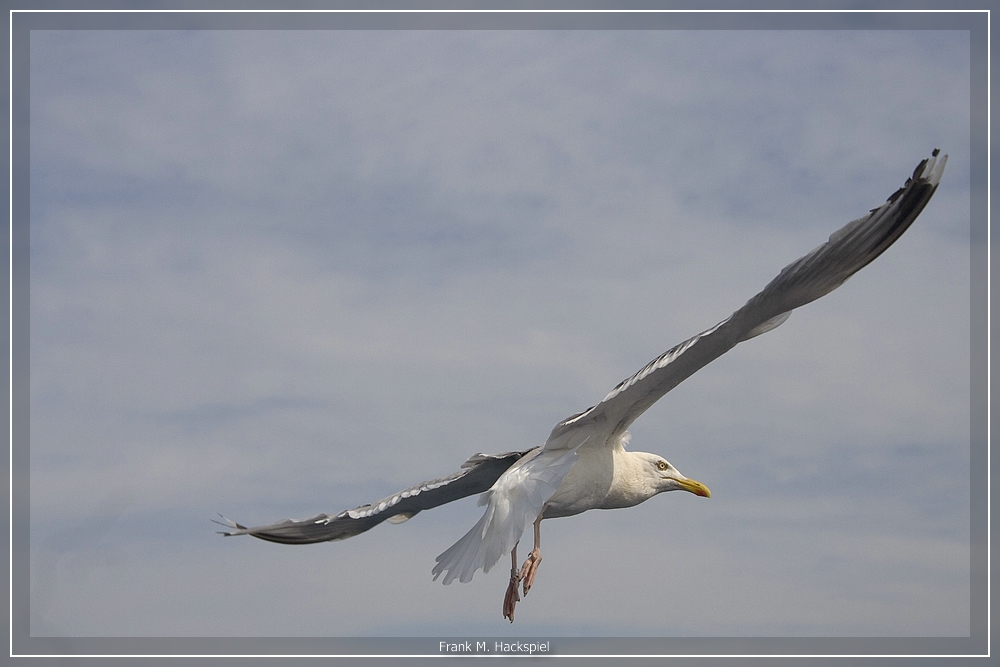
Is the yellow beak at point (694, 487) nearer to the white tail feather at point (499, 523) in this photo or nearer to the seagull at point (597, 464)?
the seagull at point (597, 464)

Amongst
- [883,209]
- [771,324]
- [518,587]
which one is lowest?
[518,587]

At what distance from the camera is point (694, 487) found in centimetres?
920

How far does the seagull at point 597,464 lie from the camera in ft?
22.0

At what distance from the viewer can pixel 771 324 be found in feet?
24.3

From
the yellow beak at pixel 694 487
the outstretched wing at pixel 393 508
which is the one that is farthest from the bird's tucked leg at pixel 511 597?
the yellow beak at pixel 694 487

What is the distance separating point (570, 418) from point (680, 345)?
3.75 feet

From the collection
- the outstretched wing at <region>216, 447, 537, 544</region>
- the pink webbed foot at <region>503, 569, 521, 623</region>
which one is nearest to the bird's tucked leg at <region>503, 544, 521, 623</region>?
the pink webbed foot at <region>503, 569, 521, 623</region>

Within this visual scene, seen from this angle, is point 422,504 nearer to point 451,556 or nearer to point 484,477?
point 484,477

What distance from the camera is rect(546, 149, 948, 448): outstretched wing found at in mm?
6465

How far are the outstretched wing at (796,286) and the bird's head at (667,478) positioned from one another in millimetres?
1104

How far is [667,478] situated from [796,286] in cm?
274

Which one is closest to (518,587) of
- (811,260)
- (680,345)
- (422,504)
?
(422,504)

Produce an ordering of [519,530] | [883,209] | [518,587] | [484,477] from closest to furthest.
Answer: [883,209], [519,530], [518,587], [484,477]

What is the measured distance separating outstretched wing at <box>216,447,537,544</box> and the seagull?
1 centimetres
